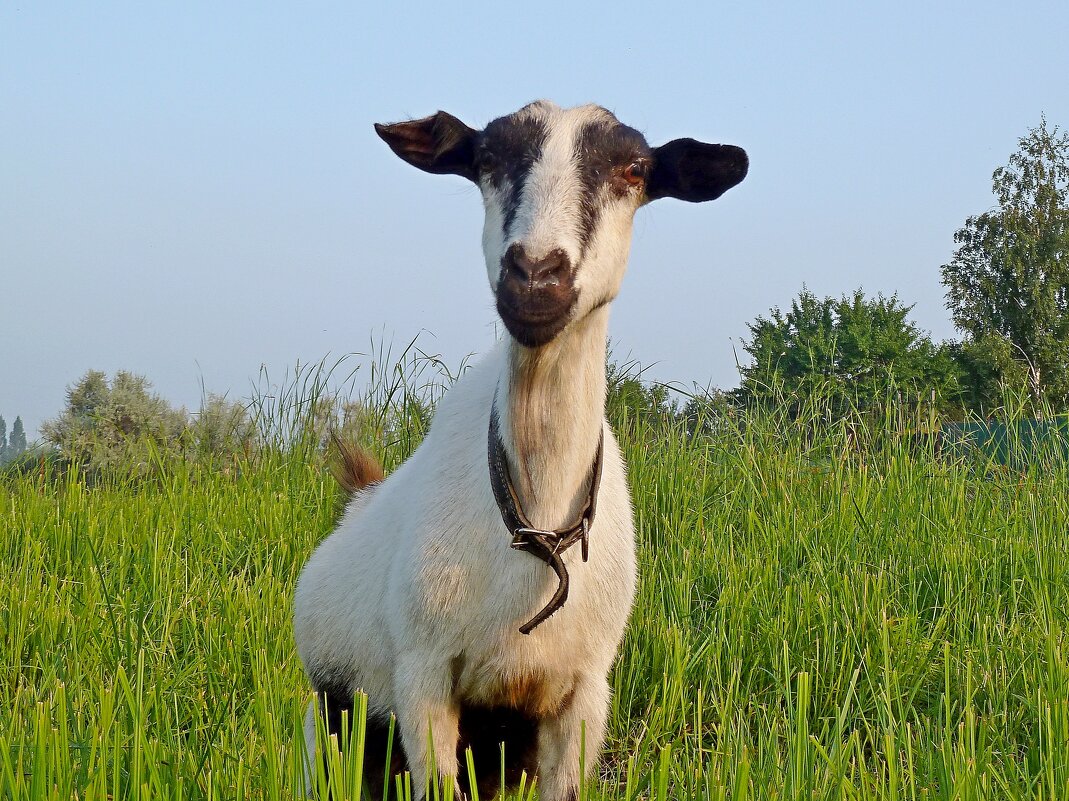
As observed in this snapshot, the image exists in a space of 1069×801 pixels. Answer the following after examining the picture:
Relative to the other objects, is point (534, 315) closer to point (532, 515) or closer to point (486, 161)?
point (532, 515)

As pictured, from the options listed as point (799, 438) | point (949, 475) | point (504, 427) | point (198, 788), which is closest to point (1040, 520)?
point (949, 475)

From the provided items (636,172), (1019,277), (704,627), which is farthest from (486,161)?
(1019,277)

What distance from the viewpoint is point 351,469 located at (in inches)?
177

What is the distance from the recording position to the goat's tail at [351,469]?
447 centimetres

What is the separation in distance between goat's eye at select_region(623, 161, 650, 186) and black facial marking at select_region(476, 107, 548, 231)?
30 centimetres

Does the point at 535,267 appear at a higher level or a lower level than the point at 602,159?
lower

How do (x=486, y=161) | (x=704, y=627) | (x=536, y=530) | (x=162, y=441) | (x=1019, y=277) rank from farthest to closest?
(x=1019, y=277)
(x=162, y=441)
(x=704, y=627)
(x=486, y=161)
(x=536, y=530)

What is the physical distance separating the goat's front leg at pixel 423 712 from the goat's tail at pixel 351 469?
159cm

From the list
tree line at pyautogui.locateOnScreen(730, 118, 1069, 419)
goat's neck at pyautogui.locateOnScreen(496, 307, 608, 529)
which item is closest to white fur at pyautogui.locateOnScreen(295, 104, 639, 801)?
goat's neck at pyautogui.locateOnScreen(496, 307, 608, 529)

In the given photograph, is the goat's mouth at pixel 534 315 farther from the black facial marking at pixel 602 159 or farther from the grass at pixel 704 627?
the grass at pixel 704 627

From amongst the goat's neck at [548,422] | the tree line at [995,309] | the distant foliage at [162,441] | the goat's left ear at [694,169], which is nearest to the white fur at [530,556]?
the goat's neck at [548,422]

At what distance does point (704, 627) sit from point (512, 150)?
256 cm

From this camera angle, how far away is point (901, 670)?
418cm

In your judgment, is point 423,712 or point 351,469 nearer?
point 423,712
